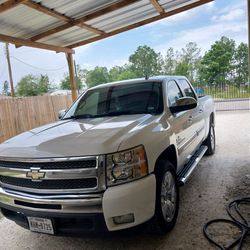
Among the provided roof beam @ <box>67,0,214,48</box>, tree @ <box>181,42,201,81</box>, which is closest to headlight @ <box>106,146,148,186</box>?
roof beam @ <box>67,0,214,48</box>

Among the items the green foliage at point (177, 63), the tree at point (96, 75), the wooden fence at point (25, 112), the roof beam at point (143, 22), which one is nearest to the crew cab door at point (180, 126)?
the roof beam at point (143, 22)

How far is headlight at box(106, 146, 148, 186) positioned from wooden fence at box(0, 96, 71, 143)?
651 cm

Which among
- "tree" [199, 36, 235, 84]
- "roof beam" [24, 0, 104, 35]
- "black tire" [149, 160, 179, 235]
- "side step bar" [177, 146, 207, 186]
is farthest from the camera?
"tree" [199, 36, 235, 84]

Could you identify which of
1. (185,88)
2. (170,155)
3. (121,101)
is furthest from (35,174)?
(185,88)

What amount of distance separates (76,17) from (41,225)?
6003mm

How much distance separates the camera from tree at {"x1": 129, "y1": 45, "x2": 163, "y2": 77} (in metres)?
32.4

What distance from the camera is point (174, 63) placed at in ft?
110

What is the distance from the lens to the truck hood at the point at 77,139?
8.27ft

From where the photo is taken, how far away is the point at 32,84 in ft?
100

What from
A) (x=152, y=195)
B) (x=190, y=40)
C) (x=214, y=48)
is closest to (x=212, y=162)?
(x=152, y=195)

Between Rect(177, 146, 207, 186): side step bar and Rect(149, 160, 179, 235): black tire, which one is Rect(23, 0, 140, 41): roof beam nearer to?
Rect(177, 146, 207, 186): side step bar

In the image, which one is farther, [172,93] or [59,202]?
[172,93]

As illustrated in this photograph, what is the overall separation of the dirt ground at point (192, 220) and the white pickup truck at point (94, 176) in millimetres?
209

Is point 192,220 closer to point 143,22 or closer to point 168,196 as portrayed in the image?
point 168,196
